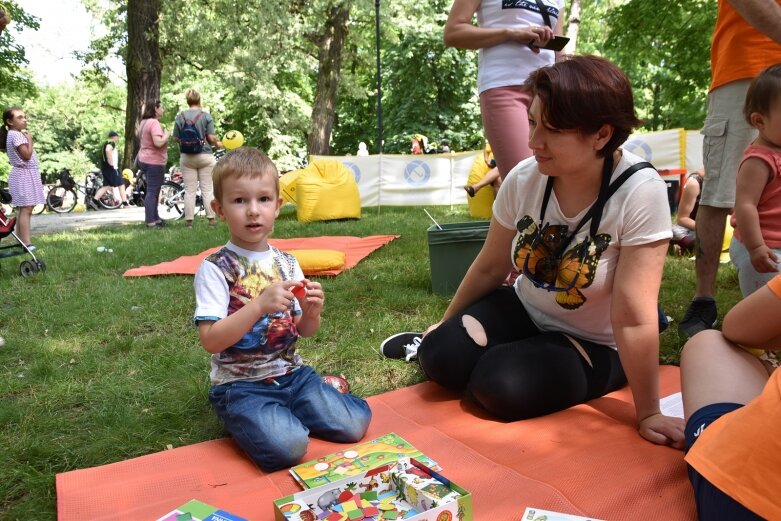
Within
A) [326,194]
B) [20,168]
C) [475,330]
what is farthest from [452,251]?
[326,194]

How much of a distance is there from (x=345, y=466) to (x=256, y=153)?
1.09m

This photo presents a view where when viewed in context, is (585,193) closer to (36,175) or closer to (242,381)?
(242,381)

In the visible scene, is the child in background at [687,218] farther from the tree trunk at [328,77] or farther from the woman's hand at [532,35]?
the tree trunk at [328,77]

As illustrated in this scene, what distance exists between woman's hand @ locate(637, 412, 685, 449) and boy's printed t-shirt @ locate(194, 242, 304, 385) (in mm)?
1206

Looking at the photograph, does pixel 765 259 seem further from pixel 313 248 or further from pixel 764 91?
pixel 313 248

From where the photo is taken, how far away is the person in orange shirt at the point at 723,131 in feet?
9.23

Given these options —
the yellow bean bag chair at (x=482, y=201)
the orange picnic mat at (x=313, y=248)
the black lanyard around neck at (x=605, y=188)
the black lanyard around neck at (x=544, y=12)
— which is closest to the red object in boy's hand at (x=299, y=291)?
the black lanyard around neck at (x=605, y=188)

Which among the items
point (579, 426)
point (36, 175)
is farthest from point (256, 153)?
point (36, 175)

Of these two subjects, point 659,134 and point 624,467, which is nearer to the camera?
point 624,467

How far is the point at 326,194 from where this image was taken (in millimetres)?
8523

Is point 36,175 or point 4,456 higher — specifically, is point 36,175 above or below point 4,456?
above

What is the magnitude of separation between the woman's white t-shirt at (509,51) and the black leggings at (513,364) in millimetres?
1186

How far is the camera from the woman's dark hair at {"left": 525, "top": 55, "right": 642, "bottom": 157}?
1820 mm

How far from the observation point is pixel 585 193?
211 centimetres
